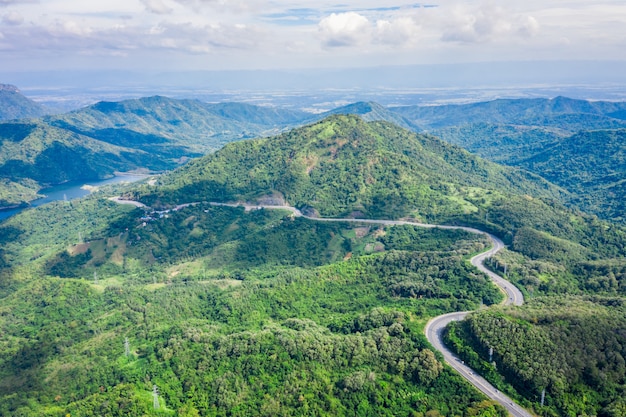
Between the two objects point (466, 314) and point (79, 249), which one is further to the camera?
point (79, 249)

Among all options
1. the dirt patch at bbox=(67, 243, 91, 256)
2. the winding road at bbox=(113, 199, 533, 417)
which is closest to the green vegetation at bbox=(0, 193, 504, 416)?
the dirt patch at bbox=(67, 243, 91, 256)

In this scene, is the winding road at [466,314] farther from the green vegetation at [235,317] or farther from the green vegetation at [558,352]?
the green vegetation at [235,317]

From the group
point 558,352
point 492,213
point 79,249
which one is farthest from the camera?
point 492,213

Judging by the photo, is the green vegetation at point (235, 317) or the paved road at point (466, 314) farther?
the green vegetation at point (235, 317)

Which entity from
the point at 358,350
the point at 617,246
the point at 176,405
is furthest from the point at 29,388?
the point at 617,246

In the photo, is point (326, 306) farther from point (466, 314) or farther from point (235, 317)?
point (466, 314)

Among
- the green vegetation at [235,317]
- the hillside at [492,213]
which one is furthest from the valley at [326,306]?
the hillside at [492,213]

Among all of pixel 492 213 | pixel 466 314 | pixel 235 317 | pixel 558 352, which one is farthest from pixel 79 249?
pixel 558 352

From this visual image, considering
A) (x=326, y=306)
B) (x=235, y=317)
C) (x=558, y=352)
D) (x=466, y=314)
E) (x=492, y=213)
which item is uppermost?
(x=492, y=213)

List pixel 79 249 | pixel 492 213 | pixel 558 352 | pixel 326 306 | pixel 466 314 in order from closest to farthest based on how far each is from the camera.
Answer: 1. pixel 558 352
2. pixel 466 314
3. pixel 326 306
4. pixel 79 249
5. pixel 492 213
